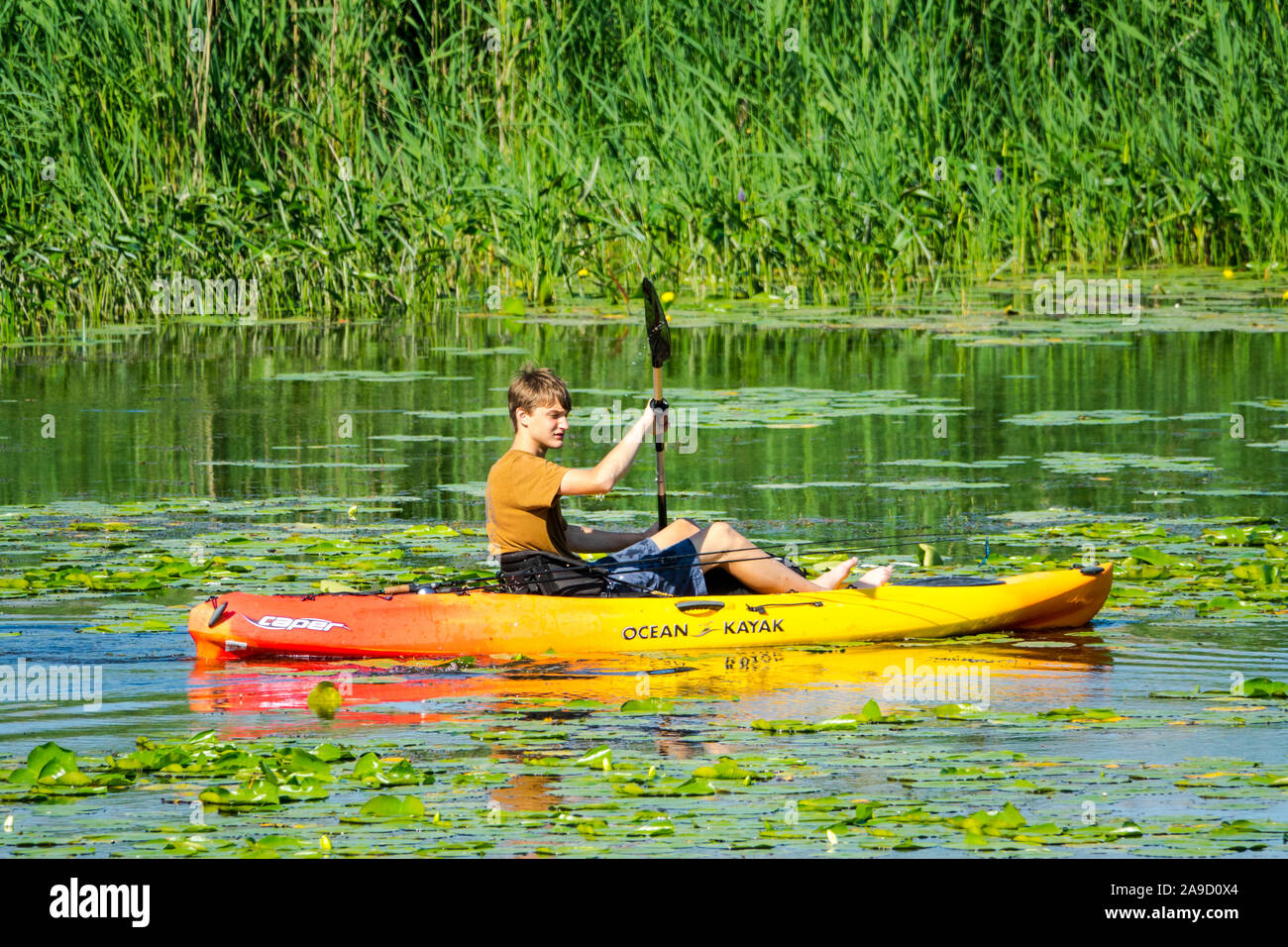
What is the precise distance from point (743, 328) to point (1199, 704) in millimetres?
9569

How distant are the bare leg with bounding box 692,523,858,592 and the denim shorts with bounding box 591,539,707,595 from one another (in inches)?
1.7

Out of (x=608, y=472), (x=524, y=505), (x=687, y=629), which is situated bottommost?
(x=687, y=629)

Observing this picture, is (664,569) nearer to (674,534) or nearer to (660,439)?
(674,534)

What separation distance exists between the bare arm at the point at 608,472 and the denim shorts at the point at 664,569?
44 cm

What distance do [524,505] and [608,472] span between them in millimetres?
416

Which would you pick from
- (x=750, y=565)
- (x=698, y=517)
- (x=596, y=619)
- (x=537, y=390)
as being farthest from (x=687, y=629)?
(x=698, y=517)

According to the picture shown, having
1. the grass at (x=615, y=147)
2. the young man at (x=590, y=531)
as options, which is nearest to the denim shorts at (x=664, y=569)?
the young man at (x=590, y=531)

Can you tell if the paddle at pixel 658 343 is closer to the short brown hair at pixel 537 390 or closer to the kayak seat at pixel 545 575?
the kayak seat at pixel 545 575

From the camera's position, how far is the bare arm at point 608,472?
22.9ft

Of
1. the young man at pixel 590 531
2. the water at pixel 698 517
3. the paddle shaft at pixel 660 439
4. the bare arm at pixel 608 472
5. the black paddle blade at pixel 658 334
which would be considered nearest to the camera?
the water at pixel 698 517

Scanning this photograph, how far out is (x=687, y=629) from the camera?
7.24 m

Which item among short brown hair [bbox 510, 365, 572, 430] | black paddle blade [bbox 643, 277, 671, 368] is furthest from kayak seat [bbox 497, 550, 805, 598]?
black paddle blade [bbox 643, 277, 671, 368]
